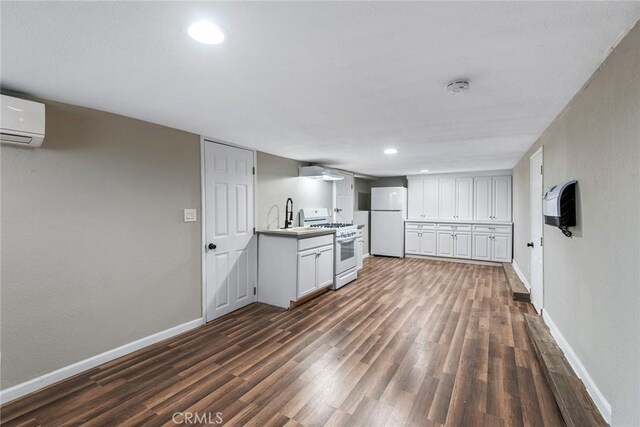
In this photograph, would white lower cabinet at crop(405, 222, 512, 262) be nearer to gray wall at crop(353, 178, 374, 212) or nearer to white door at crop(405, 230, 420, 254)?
white door at crop(405, 230, 420, 254)

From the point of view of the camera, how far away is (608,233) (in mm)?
1539

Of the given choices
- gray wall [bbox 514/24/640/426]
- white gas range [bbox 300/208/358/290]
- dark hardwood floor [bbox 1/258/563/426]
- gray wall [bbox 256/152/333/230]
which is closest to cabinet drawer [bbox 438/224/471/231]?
white gas range [bbox 300/208/358/290]

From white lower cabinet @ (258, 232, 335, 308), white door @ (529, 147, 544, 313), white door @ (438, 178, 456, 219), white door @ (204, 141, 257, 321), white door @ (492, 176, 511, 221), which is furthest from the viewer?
white door @ (438, 178, 456, 219)

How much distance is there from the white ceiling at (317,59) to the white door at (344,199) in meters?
3.21

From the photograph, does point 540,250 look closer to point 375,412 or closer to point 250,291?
point 375,412

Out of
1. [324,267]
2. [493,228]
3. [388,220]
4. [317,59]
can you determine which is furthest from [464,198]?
[317,59]

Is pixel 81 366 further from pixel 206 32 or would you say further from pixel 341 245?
pixel 341 245

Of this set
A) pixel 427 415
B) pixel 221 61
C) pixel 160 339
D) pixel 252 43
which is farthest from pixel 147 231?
pixel 427 415

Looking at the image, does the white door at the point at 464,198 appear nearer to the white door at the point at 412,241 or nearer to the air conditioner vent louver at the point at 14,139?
the white door at the point at 412,241

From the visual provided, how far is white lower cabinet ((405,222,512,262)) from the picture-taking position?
611 cm

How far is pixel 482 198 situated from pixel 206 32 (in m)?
6.73

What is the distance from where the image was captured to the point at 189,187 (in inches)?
122

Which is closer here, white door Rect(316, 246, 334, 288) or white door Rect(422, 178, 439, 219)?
white door Rect(316, 246, 334, 288)

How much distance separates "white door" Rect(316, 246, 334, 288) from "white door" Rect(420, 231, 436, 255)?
347cm
